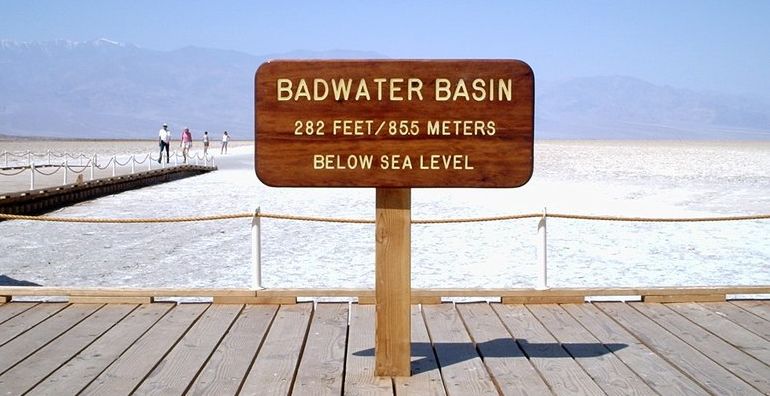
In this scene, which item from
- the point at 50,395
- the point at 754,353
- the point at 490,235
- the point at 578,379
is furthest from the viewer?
the point at 490,235

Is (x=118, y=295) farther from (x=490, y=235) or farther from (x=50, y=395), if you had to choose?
(x=490, y=235)

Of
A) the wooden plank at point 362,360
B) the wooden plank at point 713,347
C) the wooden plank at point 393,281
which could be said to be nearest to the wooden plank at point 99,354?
the wooden plank at point 362,360

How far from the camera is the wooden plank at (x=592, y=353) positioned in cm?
482

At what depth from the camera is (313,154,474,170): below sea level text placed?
190 inches

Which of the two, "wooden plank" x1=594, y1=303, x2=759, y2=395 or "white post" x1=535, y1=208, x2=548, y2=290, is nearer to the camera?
"wooden plank" x1=594, y1=303, x2=759, y2=395

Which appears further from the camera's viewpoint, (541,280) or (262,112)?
(541,280)

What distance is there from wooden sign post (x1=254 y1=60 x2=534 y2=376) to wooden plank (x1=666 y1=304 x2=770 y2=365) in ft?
6.28

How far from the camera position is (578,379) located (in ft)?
16.2

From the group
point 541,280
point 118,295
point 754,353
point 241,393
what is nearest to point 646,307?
point 541,280

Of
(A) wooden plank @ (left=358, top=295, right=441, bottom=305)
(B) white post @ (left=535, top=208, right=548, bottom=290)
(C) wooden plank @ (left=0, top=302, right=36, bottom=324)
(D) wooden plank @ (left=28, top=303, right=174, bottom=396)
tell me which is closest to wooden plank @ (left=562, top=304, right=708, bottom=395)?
(B) white post @ (left=535, top=208, right=548, bottom=290)

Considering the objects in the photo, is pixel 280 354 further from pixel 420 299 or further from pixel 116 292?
pixel 116 292

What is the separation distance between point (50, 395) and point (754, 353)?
13.0 ft

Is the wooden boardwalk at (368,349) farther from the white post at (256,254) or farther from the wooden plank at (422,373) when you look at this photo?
the white post at (256,254)

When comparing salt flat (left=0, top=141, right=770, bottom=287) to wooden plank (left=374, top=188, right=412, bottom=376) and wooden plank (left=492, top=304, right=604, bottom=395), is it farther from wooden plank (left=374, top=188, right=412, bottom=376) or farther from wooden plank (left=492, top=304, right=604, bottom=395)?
wooden plank (left=374, top=188, right=412, bottom=376)
